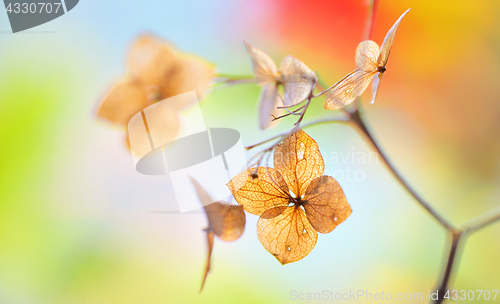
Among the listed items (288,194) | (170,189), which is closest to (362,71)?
(288,194)

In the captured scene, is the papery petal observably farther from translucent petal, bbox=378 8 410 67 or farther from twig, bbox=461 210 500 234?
twig, bbox=461 210 500 234

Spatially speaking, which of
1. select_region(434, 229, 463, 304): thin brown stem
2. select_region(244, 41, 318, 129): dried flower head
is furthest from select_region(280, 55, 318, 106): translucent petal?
select_region(434, 229, 463, 304): thin brown stem

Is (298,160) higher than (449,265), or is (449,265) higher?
(298,160)

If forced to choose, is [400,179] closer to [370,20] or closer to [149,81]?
[370,20]

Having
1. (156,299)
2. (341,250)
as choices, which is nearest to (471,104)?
(341,250)

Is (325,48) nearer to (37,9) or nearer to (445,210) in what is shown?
(445,210)

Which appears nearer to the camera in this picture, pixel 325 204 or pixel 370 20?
pixel 325 204
